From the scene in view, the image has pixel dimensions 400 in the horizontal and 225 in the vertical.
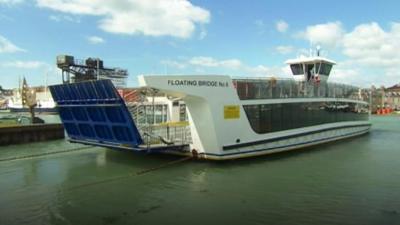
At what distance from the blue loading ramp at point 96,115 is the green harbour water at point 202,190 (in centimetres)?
122

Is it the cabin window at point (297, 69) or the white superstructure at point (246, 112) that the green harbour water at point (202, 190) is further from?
the cabin window at point (297, 69)

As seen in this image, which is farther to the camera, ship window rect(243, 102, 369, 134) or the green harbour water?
ship window rect(243, 102, 369, 134)

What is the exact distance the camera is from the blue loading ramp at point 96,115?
16688 mm

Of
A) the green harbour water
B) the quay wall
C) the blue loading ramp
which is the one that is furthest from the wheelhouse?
the quay wall

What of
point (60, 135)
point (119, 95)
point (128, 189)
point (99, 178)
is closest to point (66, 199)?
point (128, 189)

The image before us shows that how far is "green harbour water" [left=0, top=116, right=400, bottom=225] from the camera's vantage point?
10.1m

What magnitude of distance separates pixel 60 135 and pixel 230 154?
68.7 ft

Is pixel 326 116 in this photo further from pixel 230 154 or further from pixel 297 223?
pixel 297 223

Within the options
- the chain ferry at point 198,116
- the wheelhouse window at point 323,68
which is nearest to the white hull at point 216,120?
the chain ferry at point 198,116

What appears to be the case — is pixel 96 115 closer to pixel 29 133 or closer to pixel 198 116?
pixel 198 116

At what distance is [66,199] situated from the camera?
11977mm

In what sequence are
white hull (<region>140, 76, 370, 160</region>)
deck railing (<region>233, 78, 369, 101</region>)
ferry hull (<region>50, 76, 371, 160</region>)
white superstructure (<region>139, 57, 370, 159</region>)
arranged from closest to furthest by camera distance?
1. white hull (<region>140, 76, 370, 160</region>)
2. ferry hull (<region>50, 76, 371, 160</region>)
3. white superstructure (<region>139, 57, 370, 159</region>)
4. deck railing (<region>233, 78, 369, 101</region>)

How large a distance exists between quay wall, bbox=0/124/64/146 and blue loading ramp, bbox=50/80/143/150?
1005 centimetres

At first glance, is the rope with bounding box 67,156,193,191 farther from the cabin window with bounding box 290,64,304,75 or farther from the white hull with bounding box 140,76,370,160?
the cabin window with bounding box 290,64,304,75
